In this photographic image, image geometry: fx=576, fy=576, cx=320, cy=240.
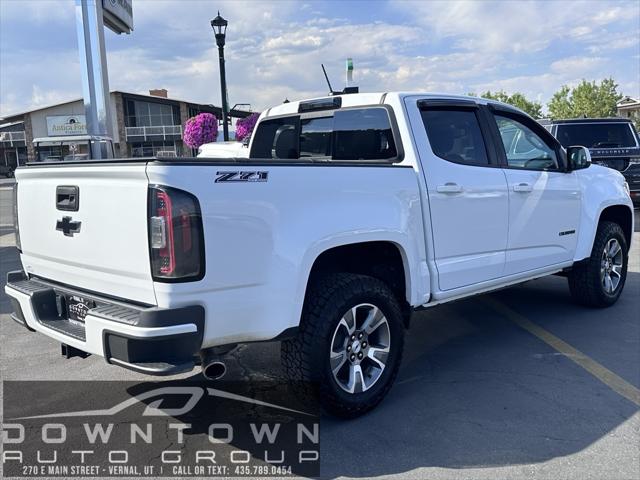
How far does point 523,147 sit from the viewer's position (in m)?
5.04

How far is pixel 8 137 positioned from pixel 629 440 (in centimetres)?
5669

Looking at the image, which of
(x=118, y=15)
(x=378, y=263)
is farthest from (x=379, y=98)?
(x=118, y=15)

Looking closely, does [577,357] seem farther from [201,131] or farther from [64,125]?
[64,125]

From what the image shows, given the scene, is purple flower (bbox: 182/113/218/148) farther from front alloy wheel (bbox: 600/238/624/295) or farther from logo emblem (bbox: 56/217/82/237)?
logo emblem (bbox: 56/217/82/237)

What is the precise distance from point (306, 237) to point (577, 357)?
2.71 metres

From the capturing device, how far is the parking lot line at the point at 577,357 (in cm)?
392

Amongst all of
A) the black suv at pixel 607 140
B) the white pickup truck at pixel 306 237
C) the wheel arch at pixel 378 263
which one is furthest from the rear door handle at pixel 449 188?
the black suv at pixel 607 140

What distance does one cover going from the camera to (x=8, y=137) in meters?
50.8

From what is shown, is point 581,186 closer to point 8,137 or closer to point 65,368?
point 65,368

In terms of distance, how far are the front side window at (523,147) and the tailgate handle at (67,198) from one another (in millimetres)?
3250

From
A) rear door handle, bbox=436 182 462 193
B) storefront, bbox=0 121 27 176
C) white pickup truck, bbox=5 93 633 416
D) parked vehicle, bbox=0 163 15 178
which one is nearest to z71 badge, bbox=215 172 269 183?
white pickup truck, bbox=5 93 633 416

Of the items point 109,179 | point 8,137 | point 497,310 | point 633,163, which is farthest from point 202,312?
point 8,137

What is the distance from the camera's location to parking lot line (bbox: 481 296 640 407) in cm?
392

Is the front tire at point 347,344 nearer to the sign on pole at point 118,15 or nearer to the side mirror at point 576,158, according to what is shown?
the side mirror at point 576,158
